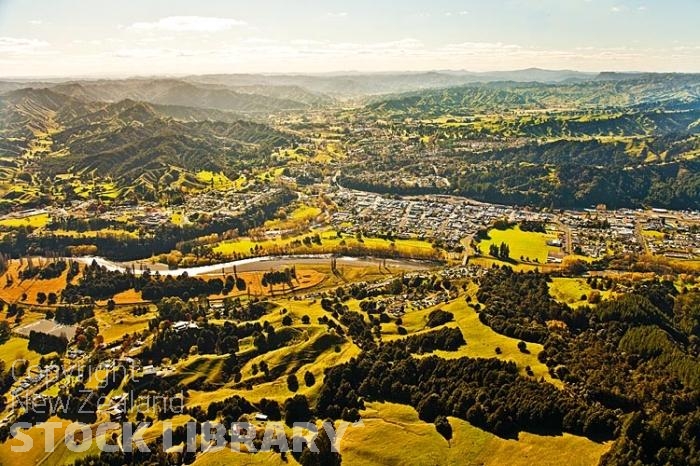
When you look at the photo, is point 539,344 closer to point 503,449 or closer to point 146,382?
point 503,449

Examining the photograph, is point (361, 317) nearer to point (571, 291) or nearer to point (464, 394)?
point (464, 394)

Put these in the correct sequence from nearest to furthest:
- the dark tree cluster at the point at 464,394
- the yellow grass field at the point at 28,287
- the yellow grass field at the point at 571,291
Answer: the dark tree cluster at the point at 464,394
the yellow grass field at the point at 571,291
the yellow grass field at the point at 28,287

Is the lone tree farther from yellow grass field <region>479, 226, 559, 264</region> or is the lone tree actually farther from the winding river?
yellow grass field <region>479, 226, 559, 264</region>

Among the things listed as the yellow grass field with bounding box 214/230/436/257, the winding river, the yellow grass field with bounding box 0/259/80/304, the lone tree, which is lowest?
the yellow grass field with bounding box 0/259/80/304

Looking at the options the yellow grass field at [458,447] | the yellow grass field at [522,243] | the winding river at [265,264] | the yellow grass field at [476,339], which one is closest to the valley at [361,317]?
the yellow grass field at [458,447]

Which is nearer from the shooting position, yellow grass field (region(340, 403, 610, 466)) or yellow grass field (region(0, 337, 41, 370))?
yellow grass field (region(340, 403, 610, 466))

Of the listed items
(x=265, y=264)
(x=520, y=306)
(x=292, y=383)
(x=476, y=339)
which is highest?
(x=520, y=306)

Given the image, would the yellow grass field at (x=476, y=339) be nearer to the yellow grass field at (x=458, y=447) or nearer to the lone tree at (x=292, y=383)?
the yellow grass field at (x=458, y=447)

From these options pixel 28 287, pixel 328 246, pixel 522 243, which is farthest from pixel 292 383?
pixel 522 243

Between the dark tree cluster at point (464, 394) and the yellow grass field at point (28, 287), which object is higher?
the dark tree cluster at point (464, 394)

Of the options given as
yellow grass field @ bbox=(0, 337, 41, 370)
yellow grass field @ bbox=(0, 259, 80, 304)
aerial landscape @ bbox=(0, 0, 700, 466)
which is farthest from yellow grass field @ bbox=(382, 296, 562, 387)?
yellow grass field @ bbox=(0, 259, 80, 304)

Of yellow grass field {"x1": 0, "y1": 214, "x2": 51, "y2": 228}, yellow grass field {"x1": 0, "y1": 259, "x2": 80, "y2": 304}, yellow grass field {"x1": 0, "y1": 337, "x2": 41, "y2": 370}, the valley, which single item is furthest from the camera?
yellow grass field {"x1": 0, "y1": 214, "x2": 51, "y2": 228}

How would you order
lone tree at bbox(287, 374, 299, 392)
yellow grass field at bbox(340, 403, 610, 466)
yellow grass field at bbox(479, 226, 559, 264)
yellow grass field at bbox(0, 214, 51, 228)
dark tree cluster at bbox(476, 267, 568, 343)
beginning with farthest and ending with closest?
1. yellow grass field at bbox(0, 214, 51, 228)
2. yellow grass field at bbox(479, 226, 559, 264)
3. dark tree cluster at bbox(476, 267, 568, 343)
4. lone tree at bbox(287, 374, 299, 392)
5. yellow grass field at bbox(340, 403, 610, 466)
